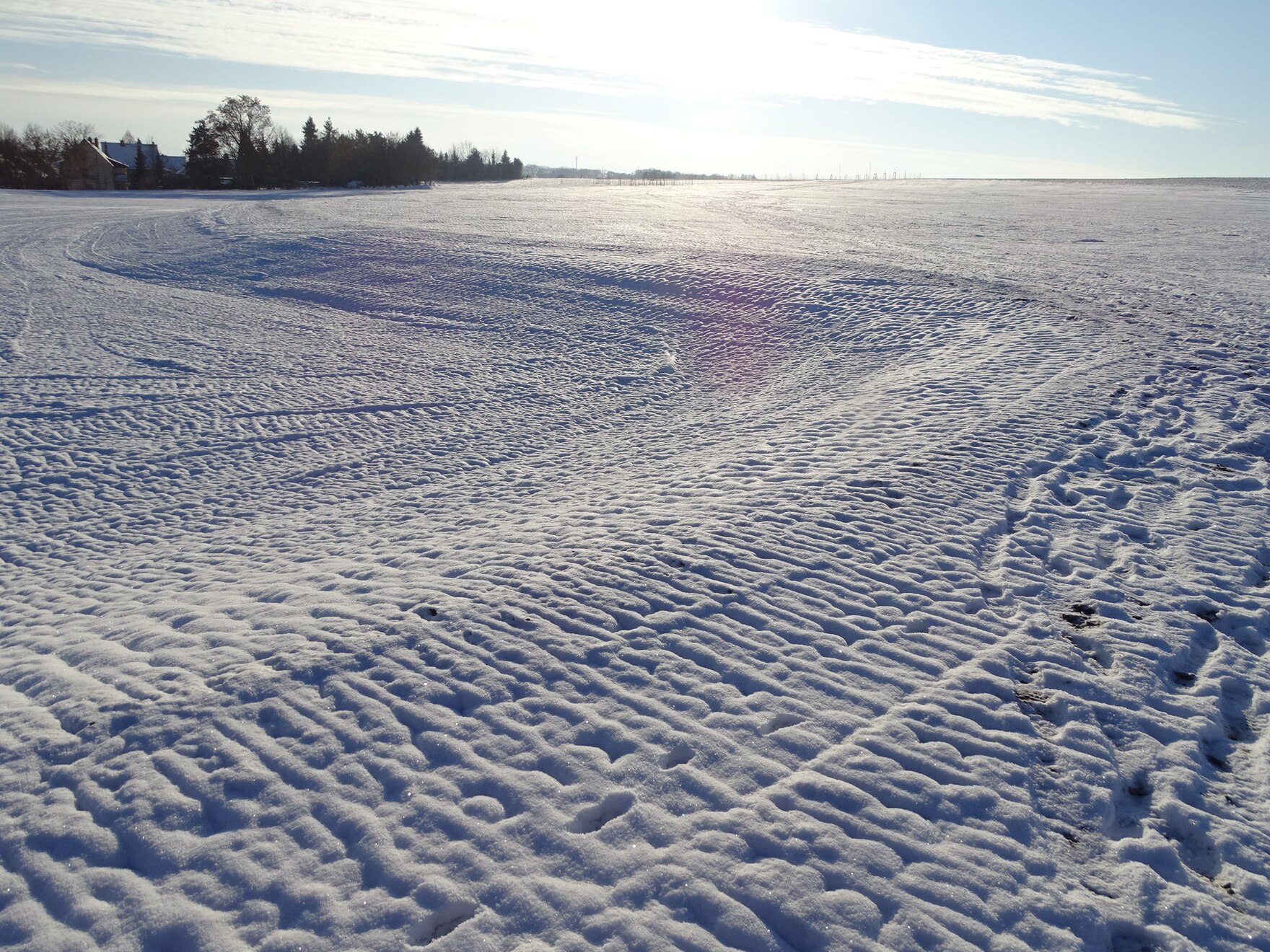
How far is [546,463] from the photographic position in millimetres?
10438

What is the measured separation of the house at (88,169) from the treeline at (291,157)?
700 centimetres

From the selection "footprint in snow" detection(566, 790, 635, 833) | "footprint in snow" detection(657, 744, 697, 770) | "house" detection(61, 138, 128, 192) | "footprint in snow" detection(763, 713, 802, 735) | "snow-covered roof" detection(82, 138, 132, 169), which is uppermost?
"snow-covered roof" detection(82, 138, 132, 169)

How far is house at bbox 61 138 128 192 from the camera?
230 ft

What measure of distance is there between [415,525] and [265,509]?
7.22ft

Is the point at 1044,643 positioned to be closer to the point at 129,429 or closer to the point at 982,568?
the point at 982,568

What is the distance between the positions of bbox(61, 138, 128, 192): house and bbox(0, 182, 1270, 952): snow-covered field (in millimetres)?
70686

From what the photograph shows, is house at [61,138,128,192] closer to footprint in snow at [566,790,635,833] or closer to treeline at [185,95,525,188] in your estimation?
treeline at [185,95,525,188]

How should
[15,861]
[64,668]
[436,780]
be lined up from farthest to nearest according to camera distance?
[64,668] → [436,780] → [15,861]

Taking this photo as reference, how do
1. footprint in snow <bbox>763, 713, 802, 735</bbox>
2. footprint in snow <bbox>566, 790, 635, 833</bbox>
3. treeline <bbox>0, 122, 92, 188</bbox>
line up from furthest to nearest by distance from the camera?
1. treeline <bbox>0, 122, 92, 188</bbox>
2. footprint in snow <bbox>763, 713, 802, 735</bbox>
3. footprint in snow <bbox>566, 790, 635, 833</bbox>

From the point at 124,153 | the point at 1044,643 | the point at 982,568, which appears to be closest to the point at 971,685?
the point at 1044,643

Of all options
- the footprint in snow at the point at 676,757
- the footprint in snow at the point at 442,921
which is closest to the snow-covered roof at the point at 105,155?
the footprint in snow at the point at 676,757

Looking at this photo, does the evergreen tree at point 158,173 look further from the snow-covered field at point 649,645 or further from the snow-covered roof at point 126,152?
the snow-covered field at point 649,645

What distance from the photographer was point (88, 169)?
2835 inches

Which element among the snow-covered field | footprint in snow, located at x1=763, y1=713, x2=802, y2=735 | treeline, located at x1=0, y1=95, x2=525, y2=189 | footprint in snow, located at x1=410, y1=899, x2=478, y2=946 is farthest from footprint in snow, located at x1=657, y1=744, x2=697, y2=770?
treeline, located at x1=0, y1=95, x2=525, y2=189
